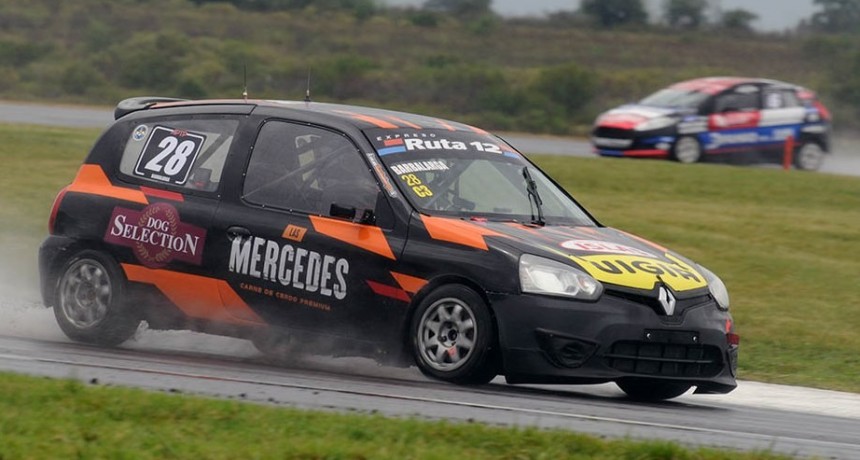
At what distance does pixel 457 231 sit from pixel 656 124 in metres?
18.2

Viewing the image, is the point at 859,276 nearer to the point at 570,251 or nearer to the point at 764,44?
the point at 570,251

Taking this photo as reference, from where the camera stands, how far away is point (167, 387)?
7.38 metres

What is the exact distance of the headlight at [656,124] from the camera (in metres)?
25.9

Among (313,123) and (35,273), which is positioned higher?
(313,123)

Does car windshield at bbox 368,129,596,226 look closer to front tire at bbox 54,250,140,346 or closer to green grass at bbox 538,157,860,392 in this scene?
front tire at bbox 54,250,140,346

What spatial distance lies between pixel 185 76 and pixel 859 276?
2980cm

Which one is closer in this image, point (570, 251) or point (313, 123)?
point (570, 251)

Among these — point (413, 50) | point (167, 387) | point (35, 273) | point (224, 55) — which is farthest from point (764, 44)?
point (167, 387)

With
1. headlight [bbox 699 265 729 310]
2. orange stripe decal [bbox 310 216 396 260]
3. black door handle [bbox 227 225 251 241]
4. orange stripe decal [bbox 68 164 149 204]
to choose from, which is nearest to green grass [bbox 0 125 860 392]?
headlight [bbox 699 265 729 310]

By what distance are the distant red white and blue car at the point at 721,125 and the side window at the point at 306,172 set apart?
688 inches

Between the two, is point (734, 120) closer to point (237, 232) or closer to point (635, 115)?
point (635, 115)

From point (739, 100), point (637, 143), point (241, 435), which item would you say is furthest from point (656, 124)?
point (241, 435)

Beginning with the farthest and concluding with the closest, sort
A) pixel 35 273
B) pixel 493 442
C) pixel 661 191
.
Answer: pixel 661 191 < pixel 35 273 < pixel 493 442

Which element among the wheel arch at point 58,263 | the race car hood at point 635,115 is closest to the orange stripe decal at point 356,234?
the wheel arch at point 58,263
